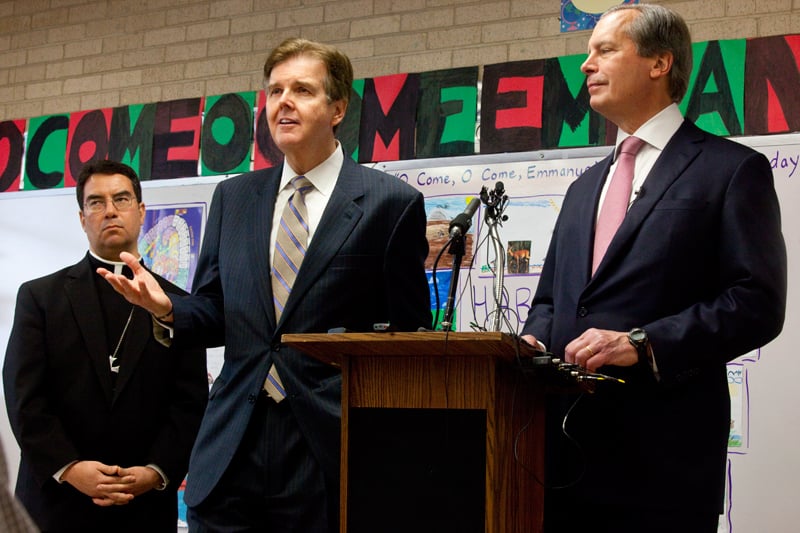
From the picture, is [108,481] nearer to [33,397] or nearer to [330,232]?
[33,397]

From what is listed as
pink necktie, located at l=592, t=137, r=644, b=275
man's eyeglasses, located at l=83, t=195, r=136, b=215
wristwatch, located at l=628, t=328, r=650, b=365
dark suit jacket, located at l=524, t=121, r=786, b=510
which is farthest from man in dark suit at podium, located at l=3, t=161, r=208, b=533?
wristwatch, located at l=628, t=328, r=650, b=365

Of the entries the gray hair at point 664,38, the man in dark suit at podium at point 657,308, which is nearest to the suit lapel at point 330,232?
the man in dark suit at podium at point 657,308

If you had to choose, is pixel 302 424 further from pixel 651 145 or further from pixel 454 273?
pixel 651 145

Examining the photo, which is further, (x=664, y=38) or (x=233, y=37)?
(x=233, y=37)

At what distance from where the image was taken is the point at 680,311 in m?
2.23

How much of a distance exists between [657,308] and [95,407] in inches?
78.6

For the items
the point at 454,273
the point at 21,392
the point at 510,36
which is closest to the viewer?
the point at 454,273

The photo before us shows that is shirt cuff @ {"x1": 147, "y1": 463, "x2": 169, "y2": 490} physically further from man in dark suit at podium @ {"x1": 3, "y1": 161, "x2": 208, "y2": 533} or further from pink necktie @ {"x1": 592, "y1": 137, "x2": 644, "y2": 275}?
pink necktie @ {"x1": 592, "y1": 137, "x2": 644, "y2": 275}

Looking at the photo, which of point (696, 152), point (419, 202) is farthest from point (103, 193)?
point (696, 152)

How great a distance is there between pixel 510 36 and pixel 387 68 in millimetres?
656

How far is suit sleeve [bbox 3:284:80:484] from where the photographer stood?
325 cm

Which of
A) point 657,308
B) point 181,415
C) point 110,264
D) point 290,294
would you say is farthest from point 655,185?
point 110,264

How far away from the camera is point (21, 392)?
3361mm

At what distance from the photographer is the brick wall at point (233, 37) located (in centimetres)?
469
